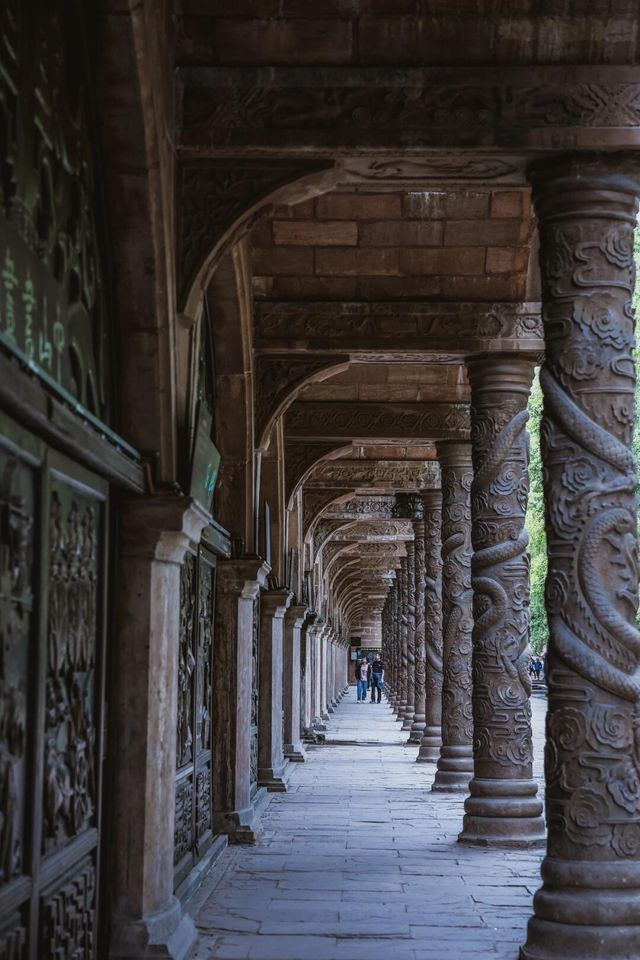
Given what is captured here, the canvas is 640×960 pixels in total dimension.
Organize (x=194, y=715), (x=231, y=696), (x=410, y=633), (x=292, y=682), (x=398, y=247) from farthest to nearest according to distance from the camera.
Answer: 1. (x=410, y=633)
2. (x=292, y=682)
3. (x=231, y=696)
4. (x=398, y=247)
5. (x=194, y=715)

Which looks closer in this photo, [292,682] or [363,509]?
[292,682]

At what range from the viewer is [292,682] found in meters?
16.0

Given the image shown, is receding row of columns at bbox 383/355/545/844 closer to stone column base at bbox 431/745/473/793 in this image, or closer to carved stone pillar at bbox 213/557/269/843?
carved stone pillar at bbox 213/557/269/843

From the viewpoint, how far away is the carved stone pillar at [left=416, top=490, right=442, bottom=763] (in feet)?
56.2

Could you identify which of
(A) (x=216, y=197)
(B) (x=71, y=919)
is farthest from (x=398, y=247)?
(B) (x=71, y=919)

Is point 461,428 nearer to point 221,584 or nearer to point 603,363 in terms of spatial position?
point 221,584

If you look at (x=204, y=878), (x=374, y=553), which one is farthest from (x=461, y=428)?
(x=374, y=553)

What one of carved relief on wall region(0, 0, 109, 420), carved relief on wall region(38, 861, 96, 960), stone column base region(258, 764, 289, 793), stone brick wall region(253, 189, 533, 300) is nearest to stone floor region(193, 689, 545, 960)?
stone column base region(258, 764, 289, 793)

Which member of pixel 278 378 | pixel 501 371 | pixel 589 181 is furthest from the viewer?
pixel 278 378

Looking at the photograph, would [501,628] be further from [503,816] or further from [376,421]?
[376,421]

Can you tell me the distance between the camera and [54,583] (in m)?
4.77

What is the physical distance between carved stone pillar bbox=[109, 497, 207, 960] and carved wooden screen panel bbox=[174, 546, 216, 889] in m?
1.17

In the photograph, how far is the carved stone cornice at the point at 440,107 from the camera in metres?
6.08

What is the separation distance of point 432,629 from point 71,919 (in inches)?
488
